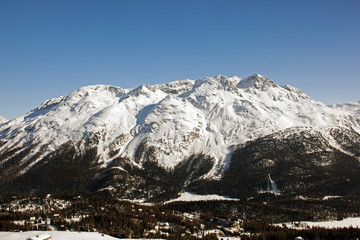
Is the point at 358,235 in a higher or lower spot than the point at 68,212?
lower

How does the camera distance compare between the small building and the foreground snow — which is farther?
the foreground snow

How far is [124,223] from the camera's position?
627 ft

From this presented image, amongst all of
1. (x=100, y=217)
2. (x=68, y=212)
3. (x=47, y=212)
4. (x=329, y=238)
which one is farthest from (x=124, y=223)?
(x=329, y=238)

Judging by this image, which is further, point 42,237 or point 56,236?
point 56,236

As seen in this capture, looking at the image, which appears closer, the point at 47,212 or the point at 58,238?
the point at 58,238

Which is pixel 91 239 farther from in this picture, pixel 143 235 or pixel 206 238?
pixel 206 238

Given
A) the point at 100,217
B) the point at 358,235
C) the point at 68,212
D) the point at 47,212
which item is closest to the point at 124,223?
the point at 100,217

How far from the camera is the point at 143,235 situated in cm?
17400

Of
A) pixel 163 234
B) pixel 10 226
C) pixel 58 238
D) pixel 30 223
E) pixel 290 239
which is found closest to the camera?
pixel 58 238

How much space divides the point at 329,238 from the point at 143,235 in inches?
4804

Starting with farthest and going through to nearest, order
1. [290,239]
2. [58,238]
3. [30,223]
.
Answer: [290,239]
[30,223]
[58,238]

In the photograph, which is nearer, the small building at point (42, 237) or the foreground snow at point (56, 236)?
the small building at point (42, 237)

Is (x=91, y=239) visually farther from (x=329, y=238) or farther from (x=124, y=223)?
(x=329, y=238)

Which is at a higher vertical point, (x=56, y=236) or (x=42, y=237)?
(x=42, y=237)
